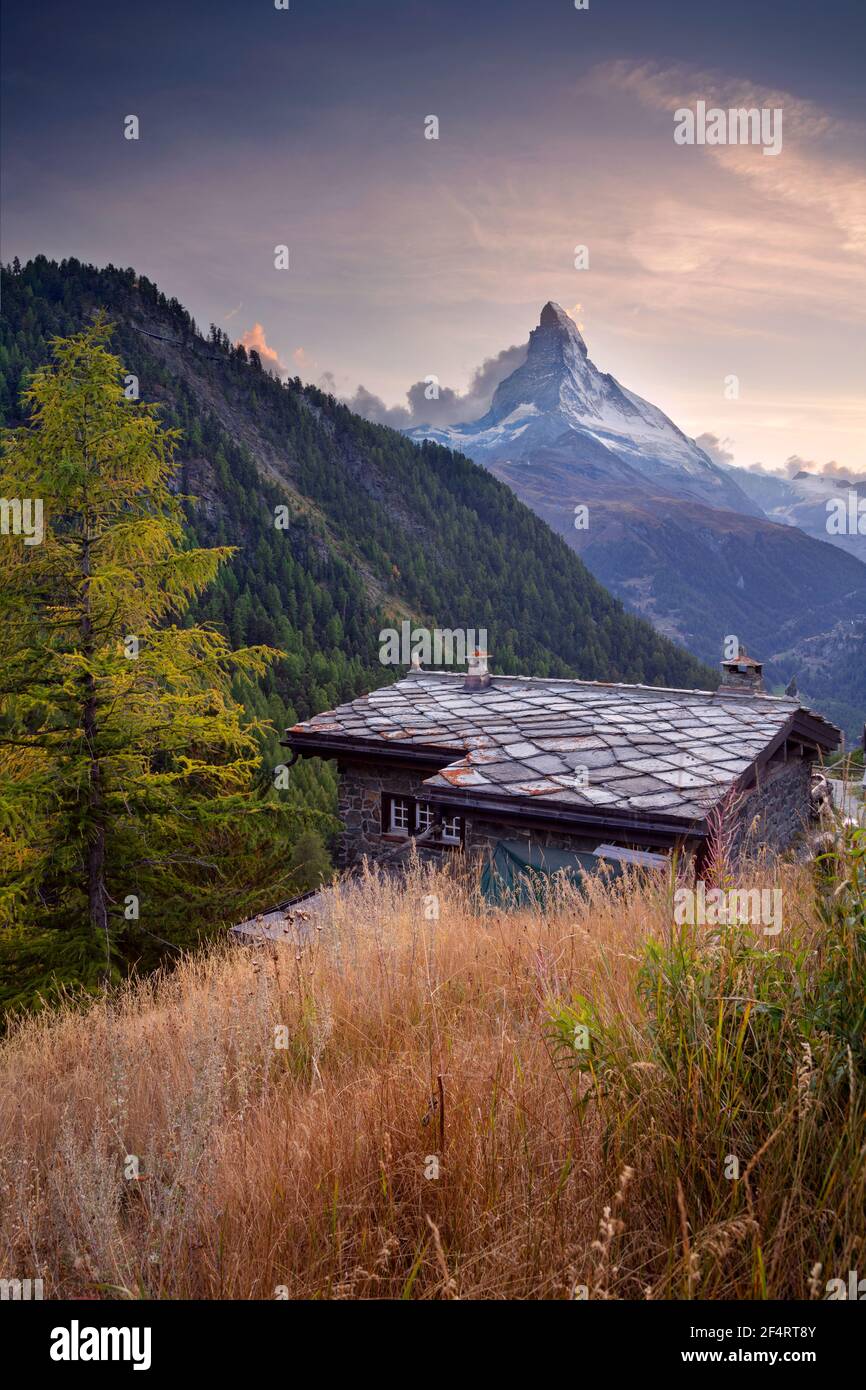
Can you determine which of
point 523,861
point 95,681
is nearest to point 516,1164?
point 523,861

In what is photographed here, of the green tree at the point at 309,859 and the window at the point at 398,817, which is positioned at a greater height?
the window at the point at 398,817

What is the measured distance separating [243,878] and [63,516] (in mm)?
7695

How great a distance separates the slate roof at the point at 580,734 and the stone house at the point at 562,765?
0.10ft

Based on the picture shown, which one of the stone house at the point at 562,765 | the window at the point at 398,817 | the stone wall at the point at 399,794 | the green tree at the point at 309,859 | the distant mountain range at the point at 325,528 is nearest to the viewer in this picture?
the stone house at the point at 562,765

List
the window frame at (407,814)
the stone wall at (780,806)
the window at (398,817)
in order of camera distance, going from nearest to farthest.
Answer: the stone wall at (780,806) → the window frame at (407,814) → the window at (398,817)

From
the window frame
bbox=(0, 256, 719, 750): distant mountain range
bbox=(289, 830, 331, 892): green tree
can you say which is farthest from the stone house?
bbox=(0, 256, 719, 750): distant mountain range

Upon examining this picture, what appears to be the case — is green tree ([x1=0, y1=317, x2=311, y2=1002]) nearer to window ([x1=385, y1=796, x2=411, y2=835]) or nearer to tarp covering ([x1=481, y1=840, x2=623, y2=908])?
window ([x1=385, y1=796, x2=411, y2=835])

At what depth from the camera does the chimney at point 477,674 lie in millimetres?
15539

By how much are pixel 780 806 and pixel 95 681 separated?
10.9 meters

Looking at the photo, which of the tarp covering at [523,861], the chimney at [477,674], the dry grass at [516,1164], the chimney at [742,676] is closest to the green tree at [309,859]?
the chimney at [477,674]

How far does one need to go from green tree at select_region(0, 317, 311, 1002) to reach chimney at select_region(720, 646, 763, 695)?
31.4 ft

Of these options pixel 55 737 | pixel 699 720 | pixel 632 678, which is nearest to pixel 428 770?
pixel 699 720

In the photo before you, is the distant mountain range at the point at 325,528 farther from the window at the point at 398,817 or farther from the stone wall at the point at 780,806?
the stone wall at the point at 780,806

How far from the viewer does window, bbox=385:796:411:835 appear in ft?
42.0
